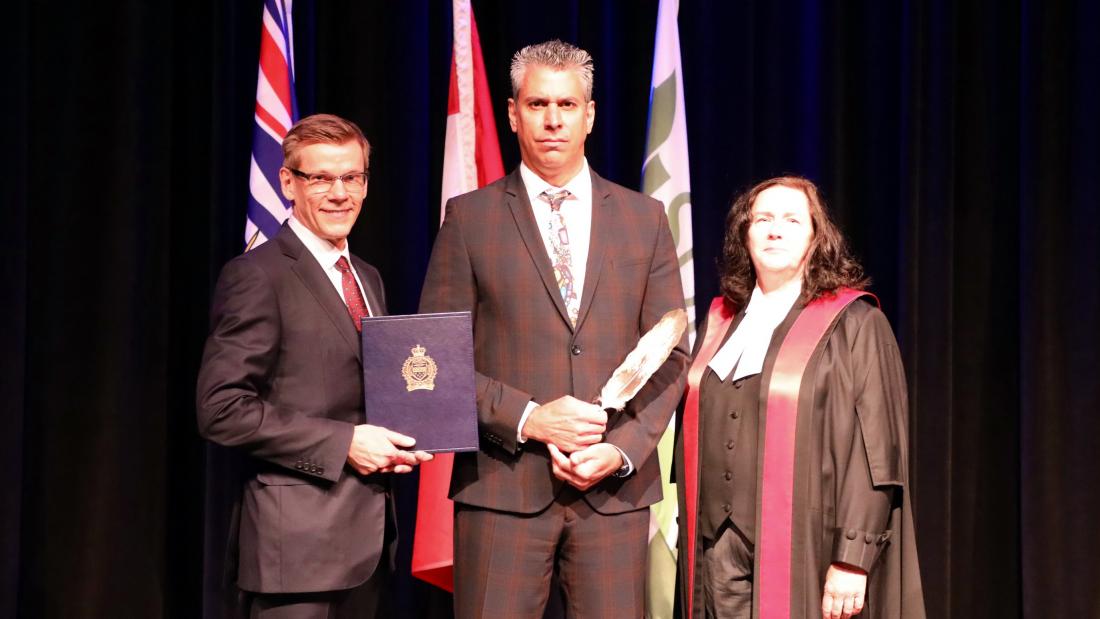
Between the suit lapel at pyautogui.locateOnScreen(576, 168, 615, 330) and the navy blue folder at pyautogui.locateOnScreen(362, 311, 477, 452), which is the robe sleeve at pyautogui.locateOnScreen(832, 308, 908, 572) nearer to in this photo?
the suit lapel at pyautogui.locateOnScreen(576, 168, 615, 330)

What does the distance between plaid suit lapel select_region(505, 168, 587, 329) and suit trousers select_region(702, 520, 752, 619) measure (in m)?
0.73

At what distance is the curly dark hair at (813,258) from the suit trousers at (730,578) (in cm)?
66

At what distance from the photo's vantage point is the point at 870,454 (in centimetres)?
243

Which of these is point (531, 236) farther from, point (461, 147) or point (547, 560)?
point (461, 147)

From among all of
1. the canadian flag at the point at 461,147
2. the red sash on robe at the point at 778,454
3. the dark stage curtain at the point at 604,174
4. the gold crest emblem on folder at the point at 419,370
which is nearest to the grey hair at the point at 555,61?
the gold crest emblem on folder at the point at 419,370

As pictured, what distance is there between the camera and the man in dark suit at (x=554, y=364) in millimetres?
2273

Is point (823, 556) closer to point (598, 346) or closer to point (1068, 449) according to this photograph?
point (598, 346)

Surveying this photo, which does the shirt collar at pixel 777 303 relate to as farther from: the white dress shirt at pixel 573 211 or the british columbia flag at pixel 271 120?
the british columbia flag at pixel 271 120

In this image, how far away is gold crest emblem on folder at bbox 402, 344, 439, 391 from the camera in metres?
2.19

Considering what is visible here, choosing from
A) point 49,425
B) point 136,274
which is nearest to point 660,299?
point 136,274

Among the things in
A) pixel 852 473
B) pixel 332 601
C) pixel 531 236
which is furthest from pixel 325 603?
pixel 852 473

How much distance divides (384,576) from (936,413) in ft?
7.37

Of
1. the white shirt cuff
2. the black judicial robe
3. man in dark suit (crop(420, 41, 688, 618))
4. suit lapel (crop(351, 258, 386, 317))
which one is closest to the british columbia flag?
suit lapel (crop(351, 258, 386, 317))

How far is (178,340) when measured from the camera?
359 cm
